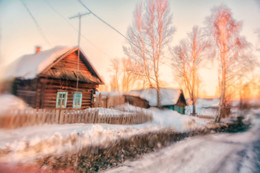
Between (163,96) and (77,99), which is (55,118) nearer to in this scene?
(77,99)

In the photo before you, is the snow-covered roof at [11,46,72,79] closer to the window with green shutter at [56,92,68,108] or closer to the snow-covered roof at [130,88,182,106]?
the window with green shutter at [56,92,68,108]

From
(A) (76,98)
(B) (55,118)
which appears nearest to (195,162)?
(B) (55,118)

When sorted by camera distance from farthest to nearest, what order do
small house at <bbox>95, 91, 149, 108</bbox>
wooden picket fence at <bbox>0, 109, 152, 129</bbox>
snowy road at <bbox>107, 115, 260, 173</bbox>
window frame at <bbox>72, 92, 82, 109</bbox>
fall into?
small house at <bbox>95, 91, 149, 108</bbox>
window frame at <bbox>72, 92, 82, 109</bbox>
wooden picket fence at <bbox>0, 109, 152, 129</bbox>
snowy road at <bbox>107, 115, 260, 173</bbox>

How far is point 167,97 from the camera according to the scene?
2175 centimetres

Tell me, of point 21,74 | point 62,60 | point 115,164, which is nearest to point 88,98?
point 62,60

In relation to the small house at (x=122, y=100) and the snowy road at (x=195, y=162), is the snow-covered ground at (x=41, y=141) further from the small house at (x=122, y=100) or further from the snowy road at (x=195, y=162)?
the small house at (x=122, y=100)

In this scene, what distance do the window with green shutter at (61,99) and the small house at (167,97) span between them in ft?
38.4

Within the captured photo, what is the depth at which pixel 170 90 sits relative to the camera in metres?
23.6

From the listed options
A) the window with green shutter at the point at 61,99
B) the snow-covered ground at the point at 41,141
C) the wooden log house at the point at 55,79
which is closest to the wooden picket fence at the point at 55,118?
the snow-covered ground at the point at 41,141

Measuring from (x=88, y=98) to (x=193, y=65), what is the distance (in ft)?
44.7

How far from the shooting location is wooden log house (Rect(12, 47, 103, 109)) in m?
9.93

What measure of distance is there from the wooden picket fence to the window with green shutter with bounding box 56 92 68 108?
439 cm

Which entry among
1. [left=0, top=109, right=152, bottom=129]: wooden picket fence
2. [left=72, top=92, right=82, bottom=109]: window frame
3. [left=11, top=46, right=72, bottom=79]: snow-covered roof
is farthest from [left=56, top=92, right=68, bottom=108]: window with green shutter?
[left=0, top=109, right=152, bottom=129]: wooden picket fence

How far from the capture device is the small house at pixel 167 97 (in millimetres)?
20775
